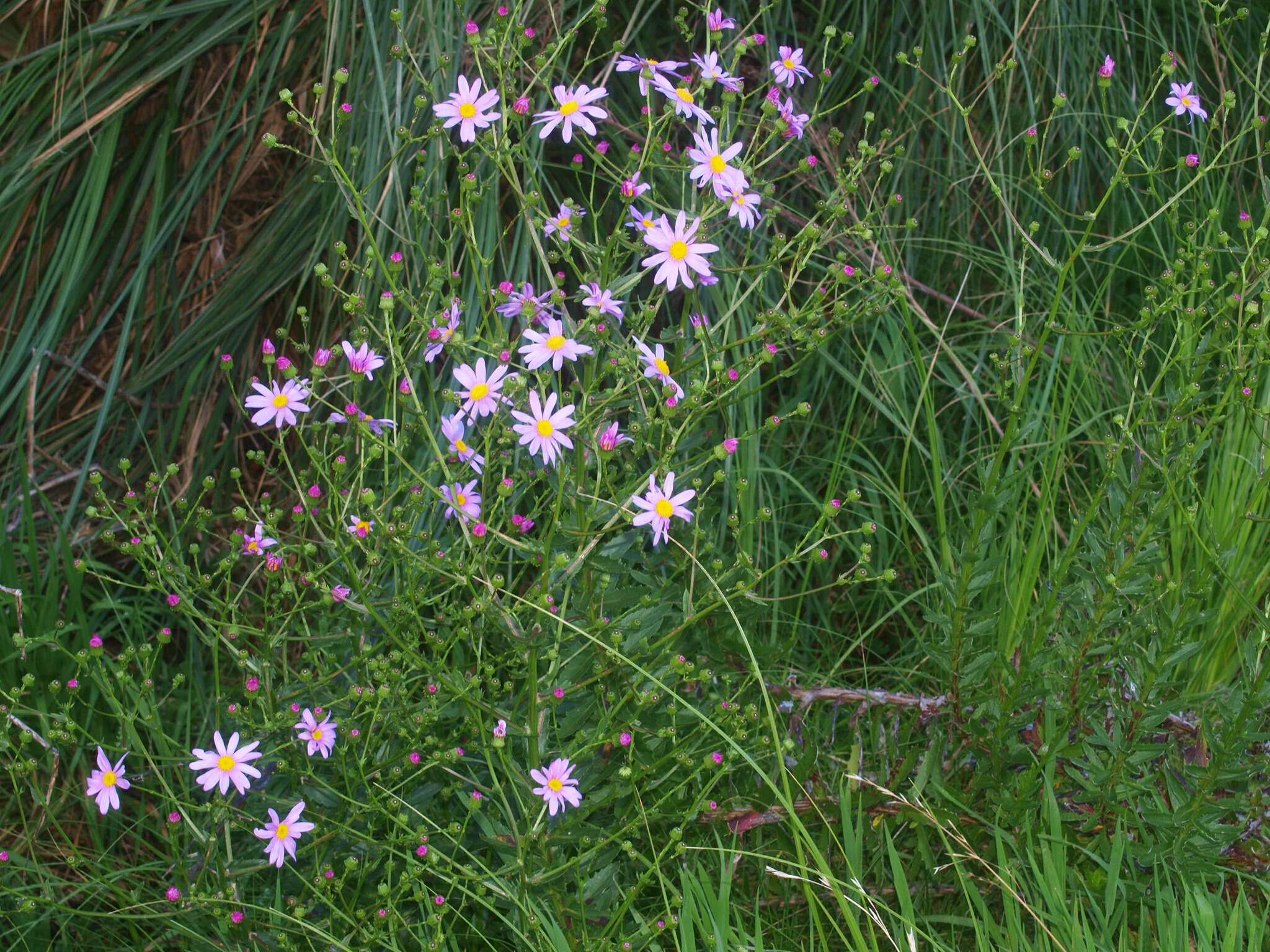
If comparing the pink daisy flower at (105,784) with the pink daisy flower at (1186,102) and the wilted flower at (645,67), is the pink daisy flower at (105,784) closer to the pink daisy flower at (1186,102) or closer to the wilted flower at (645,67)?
the wilted flower at (645,67)

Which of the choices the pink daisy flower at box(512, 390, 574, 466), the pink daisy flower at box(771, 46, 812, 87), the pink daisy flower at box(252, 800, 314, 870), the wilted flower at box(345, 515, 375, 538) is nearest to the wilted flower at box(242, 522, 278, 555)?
the wilted flower at box(345, 515, 375, 538)

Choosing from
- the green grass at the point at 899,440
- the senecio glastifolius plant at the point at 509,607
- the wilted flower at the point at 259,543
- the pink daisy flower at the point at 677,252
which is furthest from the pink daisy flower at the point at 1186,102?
the wilted flower at the point at 259,543

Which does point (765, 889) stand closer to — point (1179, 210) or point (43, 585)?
point (43, 585)

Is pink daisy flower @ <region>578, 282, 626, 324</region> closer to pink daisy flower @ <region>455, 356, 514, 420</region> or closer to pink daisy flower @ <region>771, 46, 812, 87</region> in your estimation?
pink daisy flower @ <region>455, 356, 514, 420</region>

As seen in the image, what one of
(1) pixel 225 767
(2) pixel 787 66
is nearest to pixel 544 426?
(1) pixel 225 767

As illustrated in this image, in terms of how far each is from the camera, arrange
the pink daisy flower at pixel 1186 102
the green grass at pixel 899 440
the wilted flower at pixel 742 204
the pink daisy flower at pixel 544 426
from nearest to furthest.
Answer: the pink daisy flower at pixel 544 426 → the wilted flower at pixel 742 204 → the green grass at pixel 899 440 → the pink daisy flower at pixel 1186 102

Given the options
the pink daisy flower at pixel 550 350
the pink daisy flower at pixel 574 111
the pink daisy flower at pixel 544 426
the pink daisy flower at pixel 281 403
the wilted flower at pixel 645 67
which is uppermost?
the wilted flower at pixel 645 67

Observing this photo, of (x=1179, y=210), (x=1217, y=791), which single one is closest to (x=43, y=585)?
(x=1217, y=791)

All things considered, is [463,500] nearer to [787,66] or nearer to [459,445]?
[459,445]
